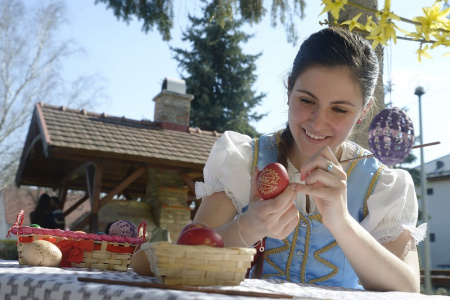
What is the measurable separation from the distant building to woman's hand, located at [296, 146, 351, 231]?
116ft

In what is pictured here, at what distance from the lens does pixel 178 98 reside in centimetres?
1173

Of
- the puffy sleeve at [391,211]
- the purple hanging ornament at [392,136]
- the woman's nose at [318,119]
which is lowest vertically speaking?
the puffy sleeve at [391,211]

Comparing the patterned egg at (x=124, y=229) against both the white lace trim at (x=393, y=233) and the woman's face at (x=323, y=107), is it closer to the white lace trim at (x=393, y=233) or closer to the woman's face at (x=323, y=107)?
the woman's face at (x=323, y=107)

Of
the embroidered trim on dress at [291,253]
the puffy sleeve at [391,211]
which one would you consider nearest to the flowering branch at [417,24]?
the puffy sleeve at [391,211]

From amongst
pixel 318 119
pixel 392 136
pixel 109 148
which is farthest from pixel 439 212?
pixel 392 136

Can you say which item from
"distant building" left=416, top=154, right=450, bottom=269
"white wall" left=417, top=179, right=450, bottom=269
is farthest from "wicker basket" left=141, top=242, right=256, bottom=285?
"white wall" left=417, top=179, right=450, bottom=269

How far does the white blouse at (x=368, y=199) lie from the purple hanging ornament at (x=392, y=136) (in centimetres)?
66

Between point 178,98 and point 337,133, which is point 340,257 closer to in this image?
point 337,133

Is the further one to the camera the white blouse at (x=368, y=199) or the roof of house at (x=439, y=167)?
the roof of house at (x=439, y=167)

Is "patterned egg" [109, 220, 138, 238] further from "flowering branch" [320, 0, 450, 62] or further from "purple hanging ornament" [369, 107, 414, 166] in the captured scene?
"flowering branch" [320, 0, 450, 62]

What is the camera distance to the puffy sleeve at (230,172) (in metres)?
2.01

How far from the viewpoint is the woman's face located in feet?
5.87

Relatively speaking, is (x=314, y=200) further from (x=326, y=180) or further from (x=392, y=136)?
(x=392, y=136)

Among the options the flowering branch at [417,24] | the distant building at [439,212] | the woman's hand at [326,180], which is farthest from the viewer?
the distant building at [439,212]
